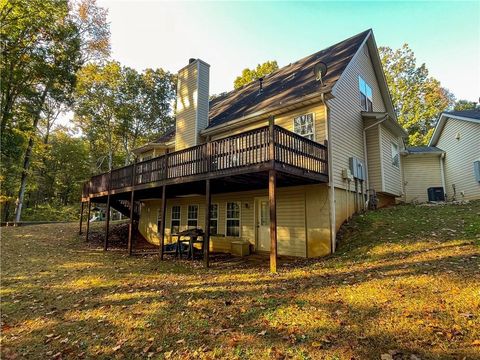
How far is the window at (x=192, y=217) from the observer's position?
14773 mm

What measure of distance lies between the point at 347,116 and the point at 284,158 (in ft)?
17.0

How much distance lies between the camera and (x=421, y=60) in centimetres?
2866

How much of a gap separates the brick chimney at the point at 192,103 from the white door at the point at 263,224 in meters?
4.53

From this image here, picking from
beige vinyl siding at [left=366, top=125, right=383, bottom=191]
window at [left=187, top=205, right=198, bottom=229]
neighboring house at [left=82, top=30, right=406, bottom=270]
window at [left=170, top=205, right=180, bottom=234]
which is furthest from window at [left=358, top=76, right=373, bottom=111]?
window at [left=170, top=205, right=180, bottom=234]

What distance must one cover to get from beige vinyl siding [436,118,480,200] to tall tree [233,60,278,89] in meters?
16.4

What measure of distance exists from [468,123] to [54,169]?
41972mm

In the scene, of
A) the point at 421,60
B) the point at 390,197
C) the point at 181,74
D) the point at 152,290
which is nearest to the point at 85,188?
the point at 181,74

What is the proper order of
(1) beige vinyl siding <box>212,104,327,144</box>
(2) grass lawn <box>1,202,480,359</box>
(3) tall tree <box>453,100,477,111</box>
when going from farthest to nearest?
(3) tall tree <box>453,100,477,111</box>, (1) beige vinyl siding <box>212,104,327,144</box>, (2) grass lawn <box>1,202,480,359</box>

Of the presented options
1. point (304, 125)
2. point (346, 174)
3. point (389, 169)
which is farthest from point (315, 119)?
point (389, 169)

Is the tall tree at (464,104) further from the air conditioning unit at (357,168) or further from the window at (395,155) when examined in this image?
the air conditioning unit at (357,168)

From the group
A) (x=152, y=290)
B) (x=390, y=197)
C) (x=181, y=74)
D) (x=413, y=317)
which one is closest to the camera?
(x=413, y=317)

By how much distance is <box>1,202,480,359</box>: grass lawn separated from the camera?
369 centimetres

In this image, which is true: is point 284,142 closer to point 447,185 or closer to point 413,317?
point 413,317

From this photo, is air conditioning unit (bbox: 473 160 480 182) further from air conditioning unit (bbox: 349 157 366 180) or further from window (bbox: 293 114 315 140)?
→ window (bbox: 293 114 315 140)
